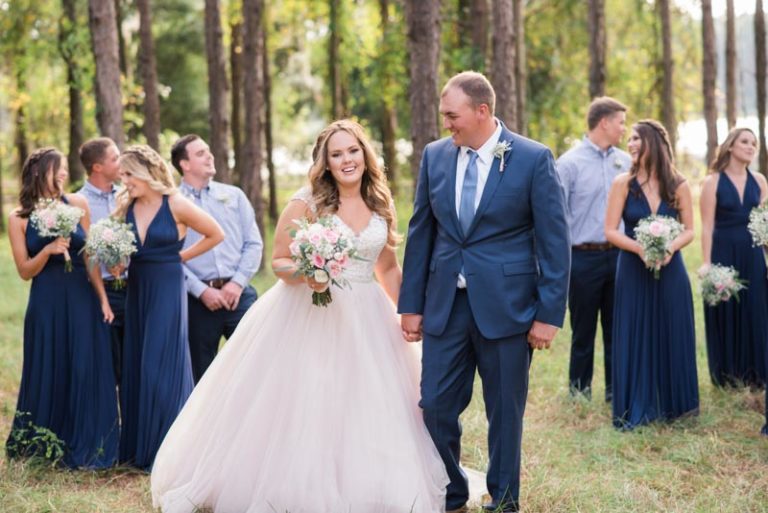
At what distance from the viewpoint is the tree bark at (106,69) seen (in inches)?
404

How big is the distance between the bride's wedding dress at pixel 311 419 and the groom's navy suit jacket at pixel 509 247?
527 millimetres

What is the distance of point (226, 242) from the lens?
25.4 ft

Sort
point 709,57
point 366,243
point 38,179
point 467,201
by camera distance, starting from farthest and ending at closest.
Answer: point 709,57 < point 38,179 < point 366,243 < point 467,201

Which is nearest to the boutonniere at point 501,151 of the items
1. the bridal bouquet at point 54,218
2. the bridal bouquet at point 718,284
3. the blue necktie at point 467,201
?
the blue necktie at point 467,201

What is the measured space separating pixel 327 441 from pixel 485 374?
953mm

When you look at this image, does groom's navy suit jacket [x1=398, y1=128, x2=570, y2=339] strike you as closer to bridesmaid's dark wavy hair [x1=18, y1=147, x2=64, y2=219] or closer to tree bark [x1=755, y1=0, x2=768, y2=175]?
bridesmaid's dark wavy hair [x1=18, y1=147, x2=64, y2=219]

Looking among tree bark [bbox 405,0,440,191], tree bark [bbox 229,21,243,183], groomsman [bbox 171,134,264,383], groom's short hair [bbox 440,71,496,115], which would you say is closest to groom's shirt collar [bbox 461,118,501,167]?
groom's short hair [bbox 440,71,496,115]

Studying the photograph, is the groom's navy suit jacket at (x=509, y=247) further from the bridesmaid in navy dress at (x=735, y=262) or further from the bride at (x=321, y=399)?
the bridesmaid in navy dress at (x=735, y=262)

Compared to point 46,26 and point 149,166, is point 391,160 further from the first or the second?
point 149,166

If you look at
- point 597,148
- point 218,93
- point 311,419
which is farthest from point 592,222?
point 218,93

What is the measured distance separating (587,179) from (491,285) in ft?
11.9

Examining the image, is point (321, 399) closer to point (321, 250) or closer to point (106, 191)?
point (321, 250)

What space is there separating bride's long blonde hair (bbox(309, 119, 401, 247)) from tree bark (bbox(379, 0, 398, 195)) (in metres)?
12.6

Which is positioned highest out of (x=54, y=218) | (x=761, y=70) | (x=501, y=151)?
(x=761, y=70)
